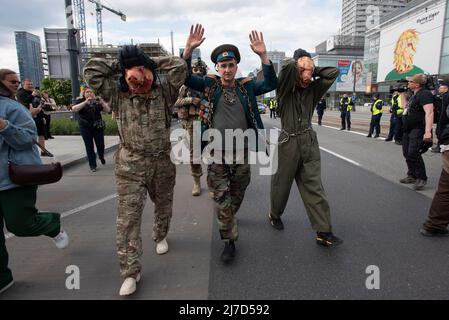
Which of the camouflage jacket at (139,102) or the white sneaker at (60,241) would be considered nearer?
the camouflage jacket at (139,102)

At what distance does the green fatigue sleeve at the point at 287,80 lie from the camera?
3.04 meters

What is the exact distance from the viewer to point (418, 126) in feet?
16.8

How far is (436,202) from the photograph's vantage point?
11.2ft

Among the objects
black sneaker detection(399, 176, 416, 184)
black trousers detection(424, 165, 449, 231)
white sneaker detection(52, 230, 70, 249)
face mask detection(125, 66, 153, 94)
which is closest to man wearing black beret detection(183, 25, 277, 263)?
face mask detection(125, 66, 153, 94)

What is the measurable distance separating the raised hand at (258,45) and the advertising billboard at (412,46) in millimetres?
41672

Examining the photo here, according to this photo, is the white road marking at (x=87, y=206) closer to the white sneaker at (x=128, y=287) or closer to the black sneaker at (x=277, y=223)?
the white sneaker at (x=128, y=287)

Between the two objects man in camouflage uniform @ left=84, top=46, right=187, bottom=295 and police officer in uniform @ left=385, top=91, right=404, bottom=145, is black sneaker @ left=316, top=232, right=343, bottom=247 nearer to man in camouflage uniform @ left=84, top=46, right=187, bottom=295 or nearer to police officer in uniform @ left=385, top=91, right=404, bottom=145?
man in camouflage uniform @ left=84, top=46, right=187, bottom=295

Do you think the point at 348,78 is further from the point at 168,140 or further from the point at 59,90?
the point at 168,140

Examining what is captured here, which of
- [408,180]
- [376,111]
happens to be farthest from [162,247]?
[376,111]

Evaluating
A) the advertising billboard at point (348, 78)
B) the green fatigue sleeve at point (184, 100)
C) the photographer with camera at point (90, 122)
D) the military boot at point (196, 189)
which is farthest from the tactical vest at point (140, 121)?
the advertising billboard at point (348, 78)

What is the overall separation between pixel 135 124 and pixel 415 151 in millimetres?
4703

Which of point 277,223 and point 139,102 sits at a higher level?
point 139,102
